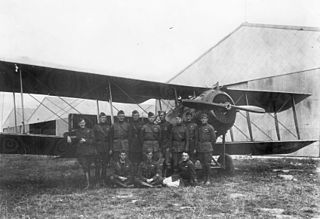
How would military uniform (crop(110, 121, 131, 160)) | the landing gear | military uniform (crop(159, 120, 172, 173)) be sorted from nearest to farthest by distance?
military uniform (crop(110, 121, 131, 160))
military uniform (crop(159, 120, 172, 173))
the landing gear

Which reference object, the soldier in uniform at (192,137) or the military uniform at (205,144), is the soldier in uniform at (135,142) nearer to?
the soldier in uniform at (192,137)

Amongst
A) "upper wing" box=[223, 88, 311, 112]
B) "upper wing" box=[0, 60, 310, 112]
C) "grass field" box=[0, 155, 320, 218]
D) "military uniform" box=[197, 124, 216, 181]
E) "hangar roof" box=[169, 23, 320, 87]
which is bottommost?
"grass field" box=[0, 155, 320, 218]

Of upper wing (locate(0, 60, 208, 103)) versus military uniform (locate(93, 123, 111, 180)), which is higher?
upper wing (locate(0, 60, 208, 103))

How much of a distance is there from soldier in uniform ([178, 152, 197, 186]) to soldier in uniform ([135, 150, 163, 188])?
0.57 meters

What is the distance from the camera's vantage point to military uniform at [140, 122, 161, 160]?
8.30 metres

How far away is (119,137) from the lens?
8234 millimetres

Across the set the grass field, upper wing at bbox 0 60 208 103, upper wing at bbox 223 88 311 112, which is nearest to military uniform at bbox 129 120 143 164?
upper wing at bbox 0 60 208 103

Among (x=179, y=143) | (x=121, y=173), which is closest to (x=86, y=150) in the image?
(x=121, y=173)

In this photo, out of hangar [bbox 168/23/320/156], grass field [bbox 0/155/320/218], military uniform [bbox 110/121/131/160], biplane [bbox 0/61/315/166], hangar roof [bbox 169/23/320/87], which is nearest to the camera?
grass field [bbox 0/155/320/218]

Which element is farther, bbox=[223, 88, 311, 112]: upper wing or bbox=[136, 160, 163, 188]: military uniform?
bbox=[223, 88, 311, 112]: upper wing

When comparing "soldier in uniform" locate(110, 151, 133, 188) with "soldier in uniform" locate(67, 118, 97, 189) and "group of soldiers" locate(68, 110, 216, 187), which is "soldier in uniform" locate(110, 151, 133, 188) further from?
"soldier in uniform" locate(67, 118, 97, 189)

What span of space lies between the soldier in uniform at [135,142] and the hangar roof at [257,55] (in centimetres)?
1007

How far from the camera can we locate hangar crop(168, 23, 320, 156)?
50.2 feet

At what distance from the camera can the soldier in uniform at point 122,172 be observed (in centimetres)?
763
